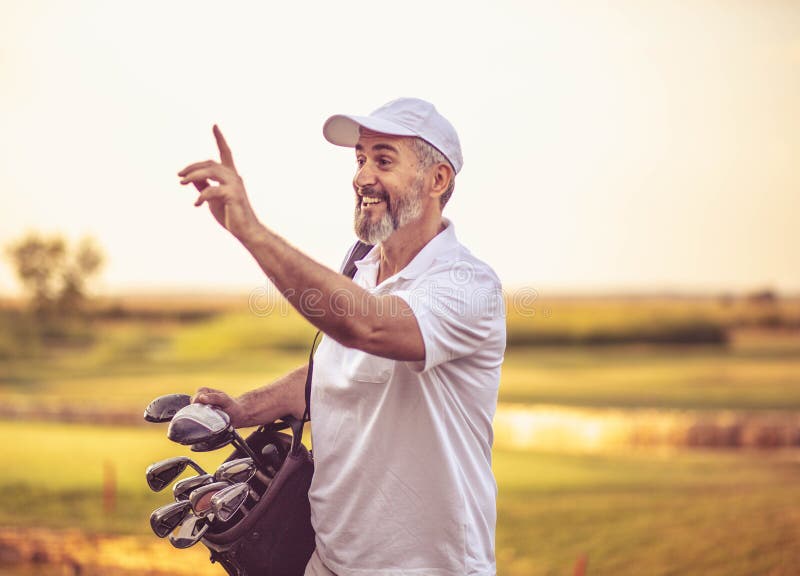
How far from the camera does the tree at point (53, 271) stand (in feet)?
53.3

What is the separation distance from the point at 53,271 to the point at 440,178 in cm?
1545

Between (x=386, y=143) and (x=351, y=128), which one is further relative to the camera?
(x=351, y=128)

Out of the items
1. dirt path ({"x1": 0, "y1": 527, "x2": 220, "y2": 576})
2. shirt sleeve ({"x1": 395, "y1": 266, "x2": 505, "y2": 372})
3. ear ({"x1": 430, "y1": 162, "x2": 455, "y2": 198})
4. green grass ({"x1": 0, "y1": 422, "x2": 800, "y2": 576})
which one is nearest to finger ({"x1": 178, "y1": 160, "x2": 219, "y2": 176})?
shirt sleeve ({"x1": 395, "y1": 266, "x2": 505, "y2": 372})

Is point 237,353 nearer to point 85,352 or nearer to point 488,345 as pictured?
point 85,352

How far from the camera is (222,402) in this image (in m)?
2.54

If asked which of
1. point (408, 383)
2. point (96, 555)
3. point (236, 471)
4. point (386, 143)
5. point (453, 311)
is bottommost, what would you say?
point (96, 555)

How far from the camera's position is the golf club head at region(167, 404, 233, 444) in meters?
2.31

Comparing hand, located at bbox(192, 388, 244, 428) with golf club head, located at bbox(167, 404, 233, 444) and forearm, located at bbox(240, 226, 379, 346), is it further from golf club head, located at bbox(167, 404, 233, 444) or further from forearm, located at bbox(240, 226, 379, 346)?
forearm, located at bbox(240, 226, 379, 346)

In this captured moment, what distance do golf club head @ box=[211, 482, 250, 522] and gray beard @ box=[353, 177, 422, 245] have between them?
26.3 inches

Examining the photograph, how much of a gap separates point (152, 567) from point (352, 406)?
5260mm

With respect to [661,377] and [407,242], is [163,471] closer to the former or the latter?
[407,242]

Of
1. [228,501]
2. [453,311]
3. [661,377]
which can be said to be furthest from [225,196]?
[661,377]

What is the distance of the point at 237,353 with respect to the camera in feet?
63.2

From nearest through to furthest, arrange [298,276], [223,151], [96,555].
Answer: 1. [298,276]
2. [223,151]
3. [96,555]
